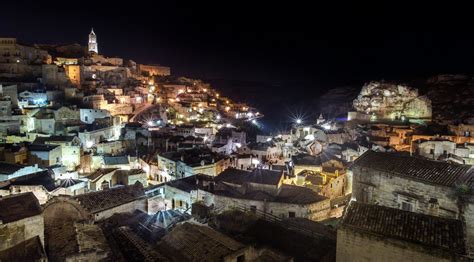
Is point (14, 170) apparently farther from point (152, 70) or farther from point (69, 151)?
point (152, 70)

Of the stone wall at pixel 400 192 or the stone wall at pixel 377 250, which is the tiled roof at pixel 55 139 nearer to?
the stone wall at pixel 400 192

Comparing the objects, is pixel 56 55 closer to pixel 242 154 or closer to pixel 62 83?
pixel 62 83

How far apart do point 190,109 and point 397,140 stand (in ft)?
107

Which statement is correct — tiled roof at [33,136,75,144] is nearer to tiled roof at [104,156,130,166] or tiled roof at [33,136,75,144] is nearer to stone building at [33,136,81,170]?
stone building at [33,136,81,170]

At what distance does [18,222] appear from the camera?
10773 mm

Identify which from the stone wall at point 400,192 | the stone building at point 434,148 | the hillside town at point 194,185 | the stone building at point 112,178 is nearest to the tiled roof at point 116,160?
the hillside town at point 194,185

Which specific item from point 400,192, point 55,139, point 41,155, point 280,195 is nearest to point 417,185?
point 400,192

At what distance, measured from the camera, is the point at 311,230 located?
15.6 metres

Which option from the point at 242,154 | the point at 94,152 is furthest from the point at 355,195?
the point at 94,152

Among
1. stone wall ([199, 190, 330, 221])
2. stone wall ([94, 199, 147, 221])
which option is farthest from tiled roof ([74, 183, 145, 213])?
stone wall ([199, 190, 330, 221])

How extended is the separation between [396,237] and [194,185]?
14.9m

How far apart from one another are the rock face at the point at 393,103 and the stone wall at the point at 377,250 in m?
54.1

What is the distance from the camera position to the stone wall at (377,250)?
10.0 metres

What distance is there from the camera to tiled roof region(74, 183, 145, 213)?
1742 cm
